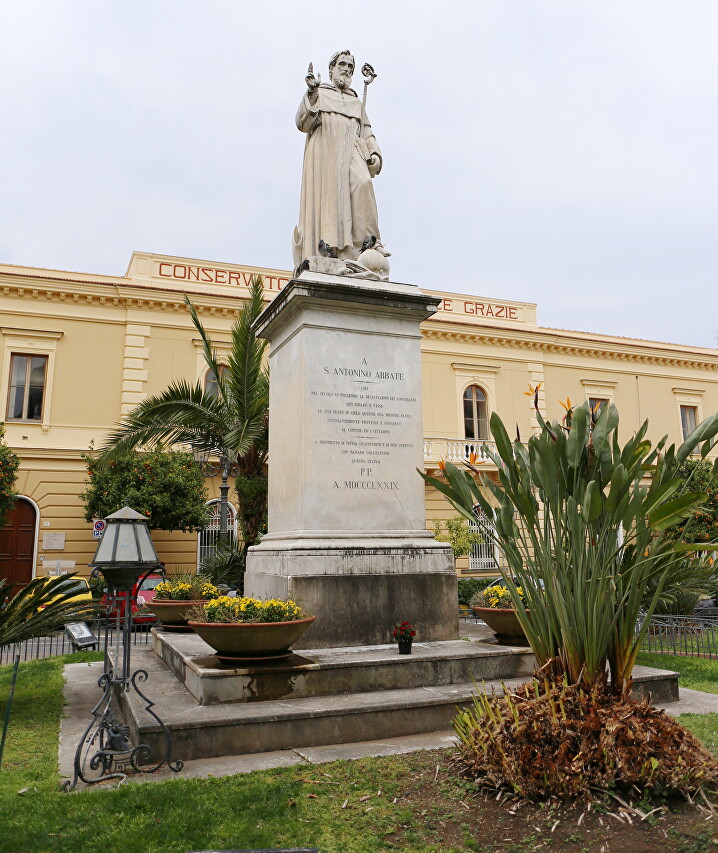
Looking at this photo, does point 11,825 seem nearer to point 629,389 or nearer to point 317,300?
point 317,300

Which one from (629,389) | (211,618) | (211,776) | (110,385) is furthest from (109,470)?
(629,389)

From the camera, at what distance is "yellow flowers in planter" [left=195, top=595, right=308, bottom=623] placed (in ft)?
18.7

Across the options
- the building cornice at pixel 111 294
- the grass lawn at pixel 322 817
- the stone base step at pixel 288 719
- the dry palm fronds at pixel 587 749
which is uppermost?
the building cornice at pixel 111 294

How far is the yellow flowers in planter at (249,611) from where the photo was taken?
5.70 meters

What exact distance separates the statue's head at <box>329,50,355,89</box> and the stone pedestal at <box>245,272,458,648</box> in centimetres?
290

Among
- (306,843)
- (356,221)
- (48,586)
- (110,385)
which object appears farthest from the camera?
(110,385)

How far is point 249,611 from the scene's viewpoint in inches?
225

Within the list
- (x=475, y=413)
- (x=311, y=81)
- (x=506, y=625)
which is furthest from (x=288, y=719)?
(x=475, y=413)

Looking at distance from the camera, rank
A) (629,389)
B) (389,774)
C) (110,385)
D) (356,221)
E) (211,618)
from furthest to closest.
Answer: (629,389)
(110,385)
(356,221)
(211,618)
(389,774)

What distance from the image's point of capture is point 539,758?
3.69 m

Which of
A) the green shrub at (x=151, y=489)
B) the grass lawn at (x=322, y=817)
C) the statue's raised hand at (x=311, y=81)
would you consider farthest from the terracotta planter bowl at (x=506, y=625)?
the green shrub at (x=151, y=489)

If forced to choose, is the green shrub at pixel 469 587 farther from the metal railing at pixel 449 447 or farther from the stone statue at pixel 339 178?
the stone statue at pixel 339 178

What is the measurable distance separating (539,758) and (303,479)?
4.14m

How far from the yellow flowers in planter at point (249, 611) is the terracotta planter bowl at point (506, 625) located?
2117 mm
